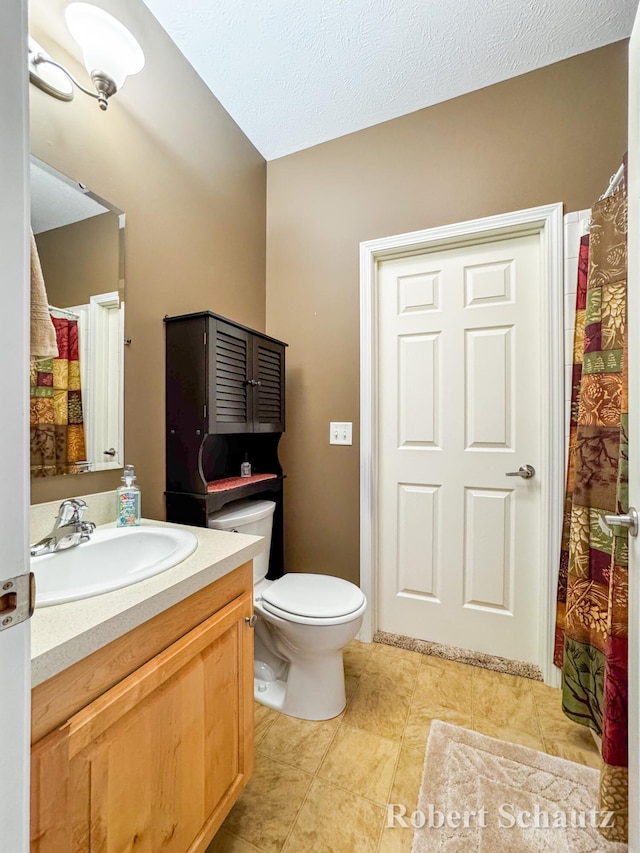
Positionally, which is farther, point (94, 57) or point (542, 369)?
point (542, 369)

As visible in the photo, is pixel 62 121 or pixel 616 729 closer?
pixel 616 729

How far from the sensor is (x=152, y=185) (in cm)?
141

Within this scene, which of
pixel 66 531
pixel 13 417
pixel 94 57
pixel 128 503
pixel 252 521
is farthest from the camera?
pixel 252 521

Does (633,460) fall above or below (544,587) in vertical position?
above

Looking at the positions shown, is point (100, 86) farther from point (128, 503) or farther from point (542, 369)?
point (542, 369)

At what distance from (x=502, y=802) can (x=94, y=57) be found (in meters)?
2.50

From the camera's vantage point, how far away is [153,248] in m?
1.41

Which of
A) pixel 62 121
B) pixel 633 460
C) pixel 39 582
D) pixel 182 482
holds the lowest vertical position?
pixel 39 582

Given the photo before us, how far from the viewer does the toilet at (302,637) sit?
1346 mm

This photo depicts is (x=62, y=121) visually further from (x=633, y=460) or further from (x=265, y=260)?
(x=633, y=460)

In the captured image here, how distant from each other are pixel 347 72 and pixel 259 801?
8.98ft

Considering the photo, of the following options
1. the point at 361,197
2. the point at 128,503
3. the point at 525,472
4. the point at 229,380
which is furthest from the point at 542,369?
the point at 128,503

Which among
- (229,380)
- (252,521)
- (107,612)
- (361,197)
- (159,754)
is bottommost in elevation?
(159,754)

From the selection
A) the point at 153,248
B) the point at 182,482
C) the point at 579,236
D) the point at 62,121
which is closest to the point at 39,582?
the point at 182,482
